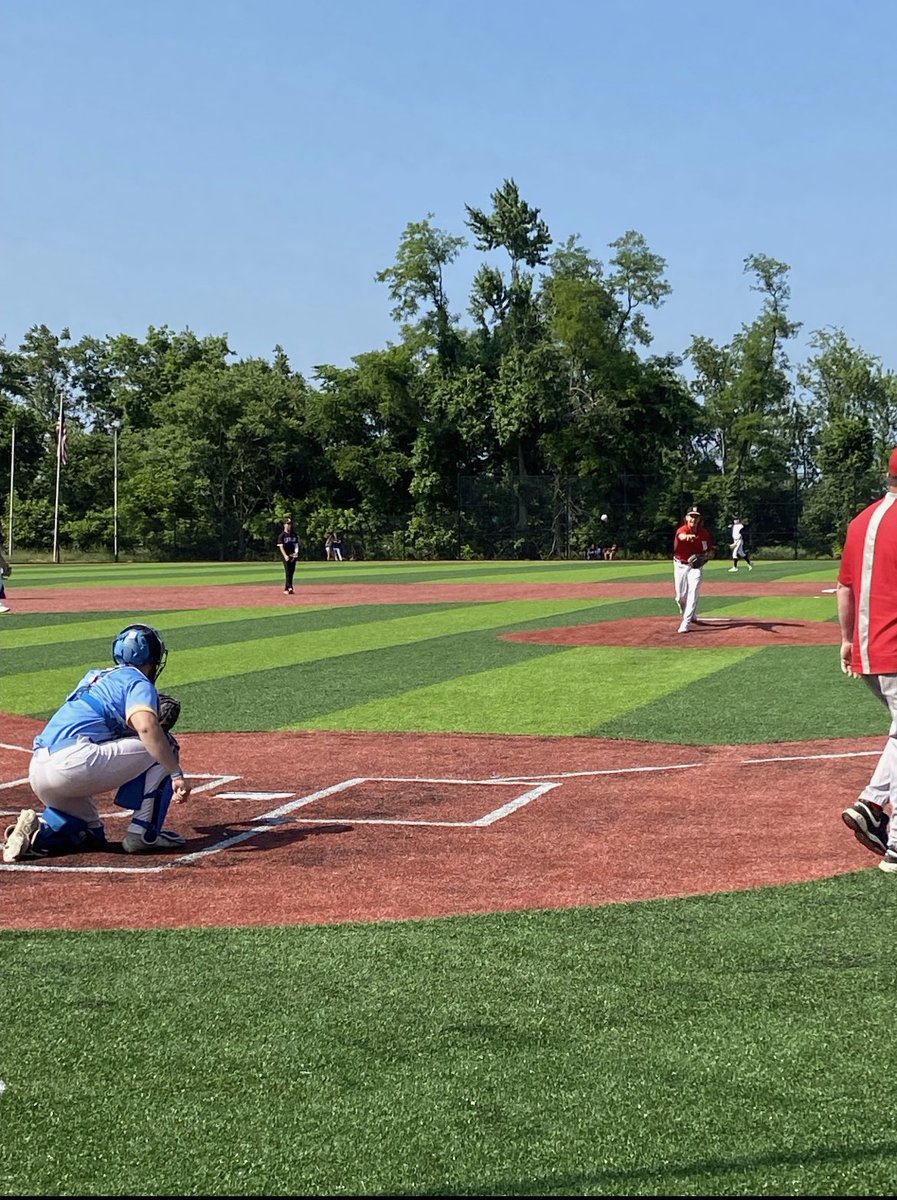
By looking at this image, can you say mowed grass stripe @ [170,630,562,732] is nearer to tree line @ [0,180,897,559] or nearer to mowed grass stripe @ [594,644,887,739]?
mowed grass stripe @ [594,644,887,739]

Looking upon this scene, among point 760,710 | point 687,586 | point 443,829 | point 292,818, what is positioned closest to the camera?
point 443,829

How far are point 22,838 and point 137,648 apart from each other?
51.0 inches

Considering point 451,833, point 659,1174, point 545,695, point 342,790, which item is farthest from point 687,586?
point 659,1174

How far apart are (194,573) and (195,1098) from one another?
159 ft

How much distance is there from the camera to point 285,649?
20.3m

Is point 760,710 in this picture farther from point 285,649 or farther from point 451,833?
point 285,649

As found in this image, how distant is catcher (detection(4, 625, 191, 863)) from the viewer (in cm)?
759

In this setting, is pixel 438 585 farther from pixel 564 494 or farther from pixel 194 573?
pixel 564 494

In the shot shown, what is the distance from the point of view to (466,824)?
27.6 ft

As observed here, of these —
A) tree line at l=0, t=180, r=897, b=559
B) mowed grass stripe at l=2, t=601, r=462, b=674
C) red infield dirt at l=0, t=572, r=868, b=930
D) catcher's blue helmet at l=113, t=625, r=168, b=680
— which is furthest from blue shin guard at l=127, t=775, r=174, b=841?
tree line at l=0, t=180, r=897, b=559

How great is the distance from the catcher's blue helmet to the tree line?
192 ft

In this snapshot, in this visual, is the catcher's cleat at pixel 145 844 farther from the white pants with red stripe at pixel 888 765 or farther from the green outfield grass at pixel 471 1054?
the white pants with red stripe at pixel 888 765

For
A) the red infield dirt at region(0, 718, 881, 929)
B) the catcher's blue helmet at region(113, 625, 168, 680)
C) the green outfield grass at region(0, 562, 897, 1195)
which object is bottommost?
the red infield dirt at region(0, 718, 881, 929)

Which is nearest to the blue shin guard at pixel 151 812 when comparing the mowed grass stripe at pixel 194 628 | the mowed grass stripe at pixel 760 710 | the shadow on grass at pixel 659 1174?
the mowed grass stripe at pixel 760 710
